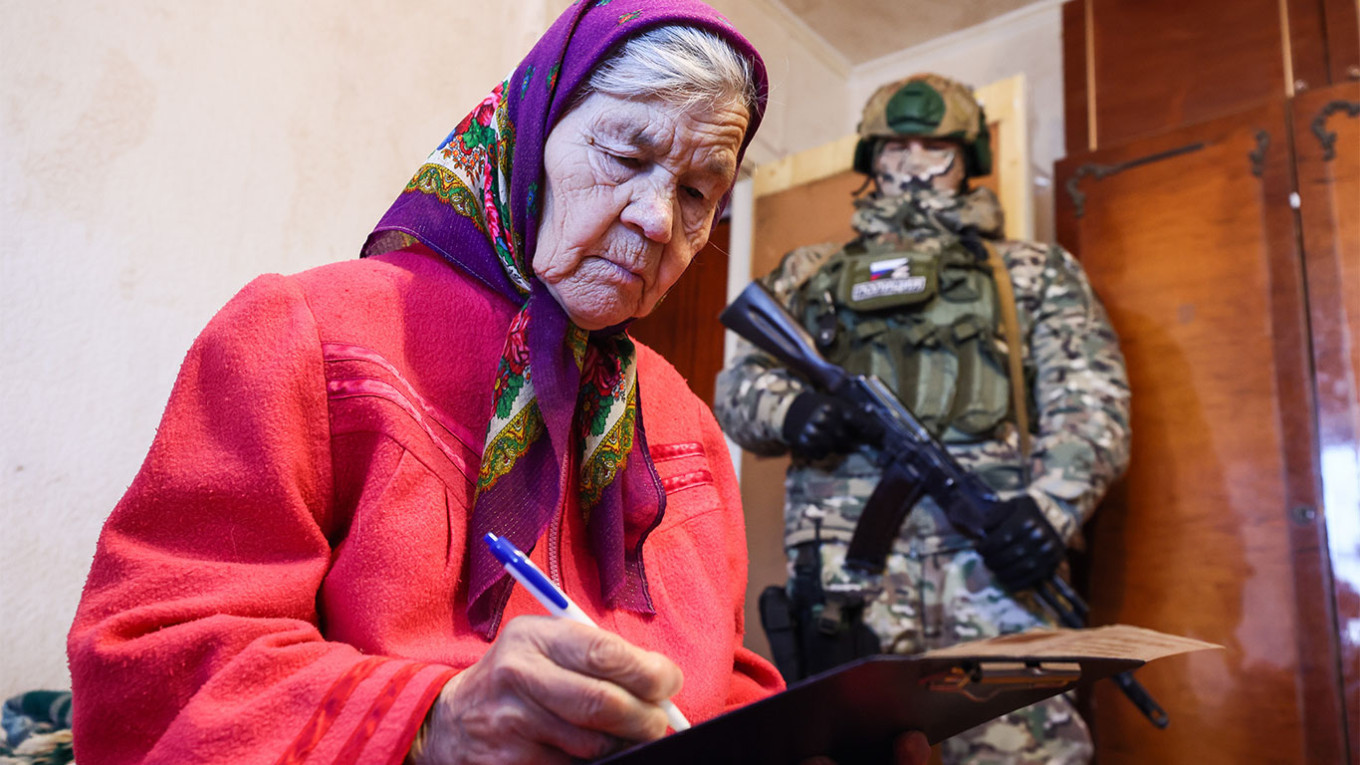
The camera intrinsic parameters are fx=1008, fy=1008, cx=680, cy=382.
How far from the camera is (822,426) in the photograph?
233 centimetres

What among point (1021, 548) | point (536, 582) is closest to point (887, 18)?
point (1021, 548)

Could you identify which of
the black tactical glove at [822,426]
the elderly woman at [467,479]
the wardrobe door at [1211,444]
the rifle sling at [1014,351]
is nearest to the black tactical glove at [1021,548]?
the rifle sling at [1014,351]

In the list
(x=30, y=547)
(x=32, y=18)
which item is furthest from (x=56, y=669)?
(x=32, y=18)

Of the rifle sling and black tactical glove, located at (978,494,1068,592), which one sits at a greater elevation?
the rifle sling

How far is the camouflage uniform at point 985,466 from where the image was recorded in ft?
7.04

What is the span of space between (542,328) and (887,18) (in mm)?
3537

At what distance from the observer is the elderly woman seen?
65 centimetres

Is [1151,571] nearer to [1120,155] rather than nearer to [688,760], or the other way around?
[1120,155]

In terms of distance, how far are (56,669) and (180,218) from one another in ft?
2.52

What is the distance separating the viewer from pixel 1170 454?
2.51 meters

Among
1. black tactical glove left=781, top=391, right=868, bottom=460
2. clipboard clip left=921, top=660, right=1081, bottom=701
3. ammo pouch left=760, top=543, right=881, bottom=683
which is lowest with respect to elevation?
ammo pouch left=760, top=543, right=881, bottom=683

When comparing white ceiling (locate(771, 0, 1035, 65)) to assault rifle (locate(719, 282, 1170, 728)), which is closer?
assault rifle (locate(719, 282, 1170, 728))

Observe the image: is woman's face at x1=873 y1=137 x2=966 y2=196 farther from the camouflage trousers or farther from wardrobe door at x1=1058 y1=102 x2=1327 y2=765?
the camouflage trousers

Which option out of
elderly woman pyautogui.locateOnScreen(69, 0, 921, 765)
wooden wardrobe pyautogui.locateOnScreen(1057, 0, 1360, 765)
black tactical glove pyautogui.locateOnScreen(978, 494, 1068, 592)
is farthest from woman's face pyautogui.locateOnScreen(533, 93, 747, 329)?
wooden wardrobe pyautogui.locateOnScreen(1057, 0, 1360, 765)
